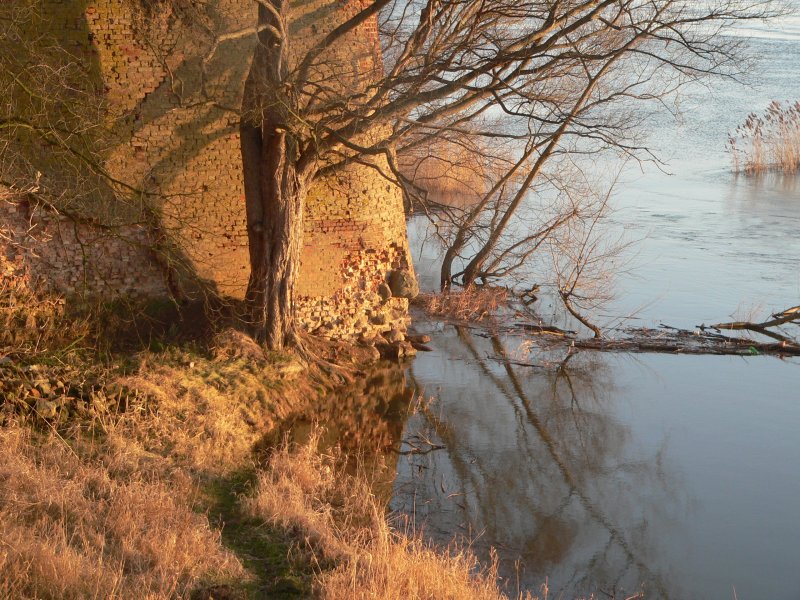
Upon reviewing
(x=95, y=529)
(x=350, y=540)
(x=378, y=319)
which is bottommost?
(x=350, y=540)

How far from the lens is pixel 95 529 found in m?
6.50

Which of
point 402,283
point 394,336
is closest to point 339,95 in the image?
point 402,283

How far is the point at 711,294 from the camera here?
1733cm

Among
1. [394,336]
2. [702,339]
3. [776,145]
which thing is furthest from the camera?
[776,145]

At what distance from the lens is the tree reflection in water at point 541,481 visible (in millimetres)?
8195

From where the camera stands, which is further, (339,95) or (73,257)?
(73,257)

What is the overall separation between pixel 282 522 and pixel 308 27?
6.82 metres

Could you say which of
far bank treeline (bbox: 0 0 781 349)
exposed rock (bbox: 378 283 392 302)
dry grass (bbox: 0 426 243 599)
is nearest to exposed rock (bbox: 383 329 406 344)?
far bank treeline (bbox: 0 0 781 349)

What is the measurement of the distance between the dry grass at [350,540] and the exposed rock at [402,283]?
382 centimetres

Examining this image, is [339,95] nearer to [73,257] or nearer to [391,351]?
[73,257]

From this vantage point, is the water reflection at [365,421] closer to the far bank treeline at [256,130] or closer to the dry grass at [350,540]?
the dry grass at [350,540]

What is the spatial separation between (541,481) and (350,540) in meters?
3.10

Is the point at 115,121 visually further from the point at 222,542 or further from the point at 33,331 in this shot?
the point at 222,542

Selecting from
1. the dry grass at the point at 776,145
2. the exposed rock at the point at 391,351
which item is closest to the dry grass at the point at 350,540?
the exposed rock at the point at 391,351
